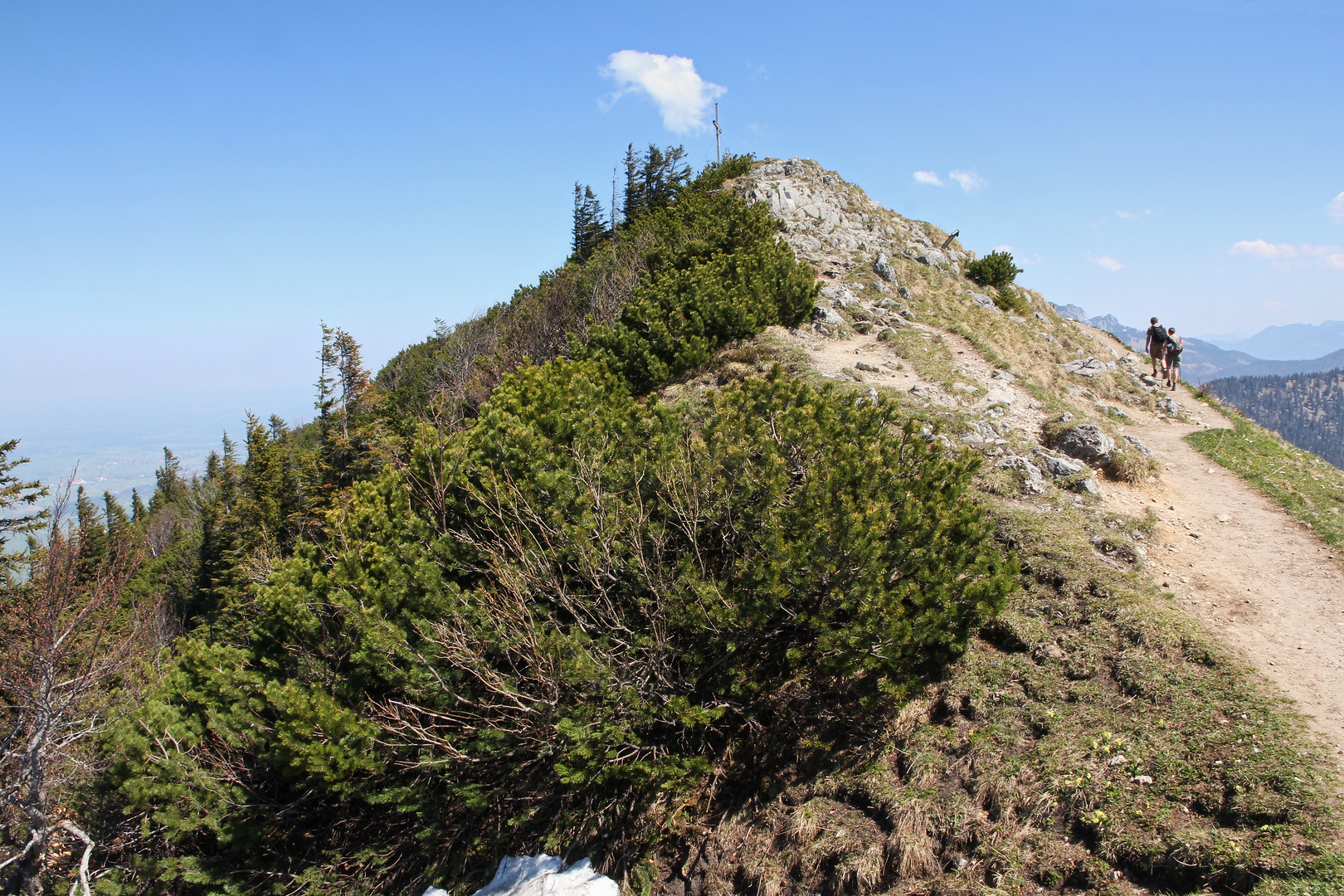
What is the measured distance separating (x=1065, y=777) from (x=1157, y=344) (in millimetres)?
18389

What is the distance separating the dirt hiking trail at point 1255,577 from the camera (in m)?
6.41

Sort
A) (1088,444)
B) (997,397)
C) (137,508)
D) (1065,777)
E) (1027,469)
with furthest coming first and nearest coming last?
(137,508), (997,397), (1088,444), (1027,469), (1065,777)

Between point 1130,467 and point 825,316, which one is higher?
point 825,316

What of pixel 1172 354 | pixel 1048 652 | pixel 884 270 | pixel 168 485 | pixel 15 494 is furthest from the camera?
pixel 168 485

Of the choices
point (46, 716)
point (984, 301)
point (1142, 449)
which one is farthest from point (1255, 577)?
point (984, 301)

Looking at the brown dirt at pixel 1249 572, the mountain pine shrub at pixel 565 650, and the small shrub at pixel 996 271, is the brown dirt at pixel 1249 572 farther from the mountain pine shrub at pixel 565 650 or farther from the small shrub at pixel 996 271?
the small shrub at pixel 996 271

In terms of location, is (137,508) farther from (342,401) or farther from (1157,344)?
(1157,344)

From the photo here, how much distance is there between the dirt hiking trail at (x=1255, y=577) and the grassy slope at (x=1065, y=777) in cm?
37

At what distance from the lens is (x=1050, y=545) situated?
8695 mm

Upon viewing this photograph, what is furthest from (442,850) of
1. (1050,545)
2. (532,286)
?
(532,286)

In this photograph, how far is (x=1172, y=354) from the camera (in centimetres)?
1841

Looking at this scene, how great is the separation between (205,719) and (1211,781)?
11458 mm

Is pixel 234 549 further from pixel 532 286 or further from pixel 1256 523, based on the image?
pixel 1256 523

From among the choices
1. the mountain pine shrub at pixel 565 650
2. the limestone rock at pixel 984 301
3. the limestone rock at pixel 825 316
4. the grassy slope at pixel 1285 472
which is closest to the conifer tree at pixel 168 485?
the limestone rock at pixel 825 316
